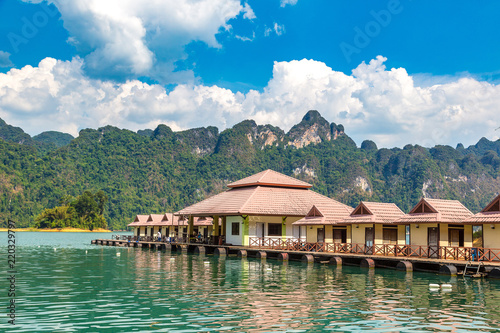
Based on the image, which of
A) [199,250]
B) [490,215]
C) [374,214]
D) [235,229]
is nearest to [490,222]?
[490,215]

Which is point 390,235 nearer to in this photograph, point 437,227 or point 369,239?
point 369,239

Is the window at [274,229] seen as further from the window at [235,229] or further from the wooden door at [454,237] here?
the wooden door at [454,237]

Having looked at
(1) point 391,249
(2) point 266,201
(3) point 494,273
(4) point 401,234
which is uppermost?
(2) point 266,201

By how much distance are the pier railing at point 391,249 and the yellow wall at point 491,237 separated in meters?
0.28

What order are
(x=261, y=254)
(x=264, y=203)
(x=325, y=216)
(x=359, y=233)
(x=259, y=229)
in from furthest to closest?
(x=264, y=203) < (x=259, y=229) < (x=325, y=216) < (x=261, y=254) < (x=359, y=233)

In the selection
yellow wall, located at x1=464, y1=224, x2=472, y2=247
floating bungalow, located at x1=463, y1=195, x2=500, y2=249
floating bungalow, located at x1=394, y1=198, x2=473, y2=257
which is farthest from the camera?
yellow wall, located at x1=464, y1=224, x2=472, y2=247

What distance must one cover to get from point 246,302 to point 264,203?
2896 cm

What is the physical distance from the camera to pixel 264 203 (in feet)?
151

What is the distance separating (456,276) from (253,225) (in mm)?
22218

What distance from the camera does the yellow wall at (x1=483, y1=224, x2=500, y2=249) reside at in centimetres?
2736

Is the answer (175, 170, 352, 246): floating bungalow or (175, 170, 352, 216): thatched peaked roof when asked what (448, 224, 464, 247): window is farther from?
(175, 170, 352, 216): thatched peaked roof

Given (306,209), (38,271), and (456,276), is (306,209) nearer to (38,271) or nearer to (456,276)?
(456,276)

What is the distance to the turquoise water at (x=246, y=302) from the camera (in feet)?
44.3

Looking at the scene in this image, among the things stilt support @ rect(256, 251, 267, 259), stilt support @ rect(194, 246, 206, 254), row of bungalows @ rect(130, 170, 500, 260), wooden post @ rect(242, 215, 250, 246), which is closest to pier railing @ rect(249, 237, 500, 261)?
row of bungalows @ rect(130, 170, 500, 260)
